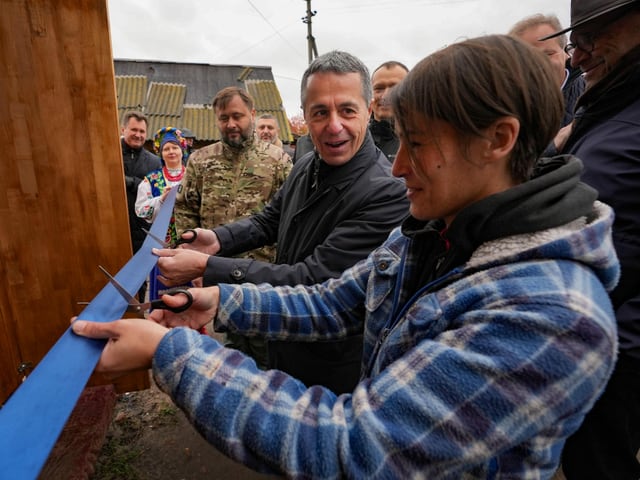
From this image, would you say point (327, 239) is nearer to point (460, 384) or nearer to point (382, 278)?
point (382, 278)

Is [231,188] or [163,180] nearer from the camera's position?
[231,188]

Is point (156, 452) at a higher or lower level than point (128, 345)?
lower

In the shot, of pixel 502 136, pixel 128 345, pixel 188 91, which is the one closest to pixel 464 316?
pixel 502 136

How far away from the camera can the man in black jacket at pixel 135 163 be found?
4727 millimetres

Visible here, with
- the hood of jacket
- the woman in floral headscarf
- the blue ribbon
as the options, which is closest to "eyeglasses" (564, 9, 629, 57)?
the hood of jacket

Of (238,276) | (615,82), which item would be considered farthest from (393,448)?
(615,82)

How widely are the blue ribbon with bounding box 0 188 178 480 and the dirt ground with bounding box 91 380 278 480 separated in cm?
205

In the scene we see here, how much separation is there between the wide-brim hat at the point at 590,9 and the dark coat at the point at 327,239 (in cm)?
95

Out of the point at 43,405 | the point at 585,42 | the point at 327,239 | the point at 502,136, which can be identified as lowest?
the point at 43,405

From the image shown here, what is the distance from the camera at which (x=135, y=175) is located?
16.0ft

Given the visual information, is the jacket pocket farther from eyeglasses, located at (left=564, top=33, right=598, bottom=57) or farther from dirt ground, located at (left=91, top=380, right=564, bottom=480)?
dirt ground, located at (left=91, top=380, right=564, bottom=480)

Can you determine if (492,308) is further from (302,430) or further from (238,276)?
(238,276)

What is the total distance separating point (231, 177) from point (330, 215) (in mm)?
1941

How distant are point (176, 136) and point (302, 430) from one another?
4.52 meters
